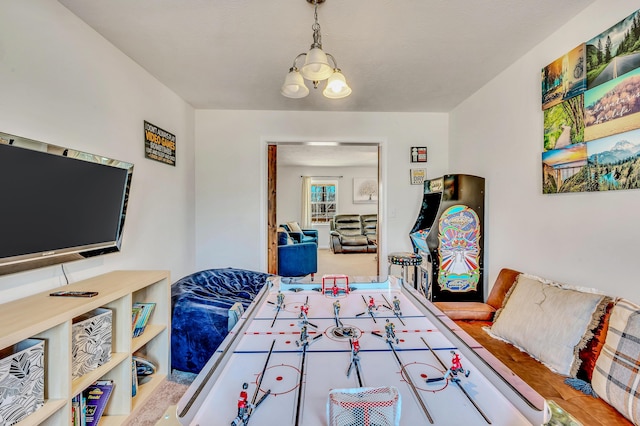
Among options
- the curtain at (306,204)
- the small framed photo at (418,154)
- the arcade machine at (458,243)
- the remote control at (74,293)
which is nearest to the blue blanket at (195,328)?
the remote control at (74,293)

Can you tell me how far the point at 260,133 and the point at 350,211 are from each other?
15.8 ft

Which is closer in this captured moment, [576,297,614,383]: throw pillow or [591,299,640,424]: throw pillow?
[591,299,640,424]: throw pillow

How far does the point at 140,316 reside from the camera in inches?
74.6

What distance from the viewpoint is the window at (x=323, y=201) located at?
7969 mm

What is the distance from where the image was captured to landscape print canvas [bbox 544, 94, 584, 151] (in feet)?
5.81

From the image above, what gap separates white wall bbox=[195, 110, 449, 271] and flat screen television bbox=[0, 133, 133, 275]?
155cm

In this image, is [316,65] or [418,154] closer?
[316,65]

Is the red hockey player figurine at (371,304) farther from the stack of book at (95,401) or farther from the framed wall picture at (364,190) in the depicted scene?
the framed wall picture at (364,190)

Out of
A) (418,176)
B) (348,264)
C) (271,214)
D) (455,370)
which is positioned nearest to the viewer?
(455,370)

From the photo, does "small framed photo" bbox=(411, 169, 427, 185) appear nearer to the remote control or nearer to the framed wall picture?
the remote control

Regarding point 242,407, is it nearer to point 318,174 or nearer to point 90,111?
point 90,111

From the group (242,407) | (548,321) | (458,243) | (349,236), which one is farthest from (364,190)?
(242,407)

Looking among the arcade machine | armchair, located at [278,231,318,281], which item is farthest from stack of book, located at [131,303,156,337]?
armchair, located at [278,231,318,281]

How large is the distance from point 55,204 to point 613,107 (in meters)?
2.98
